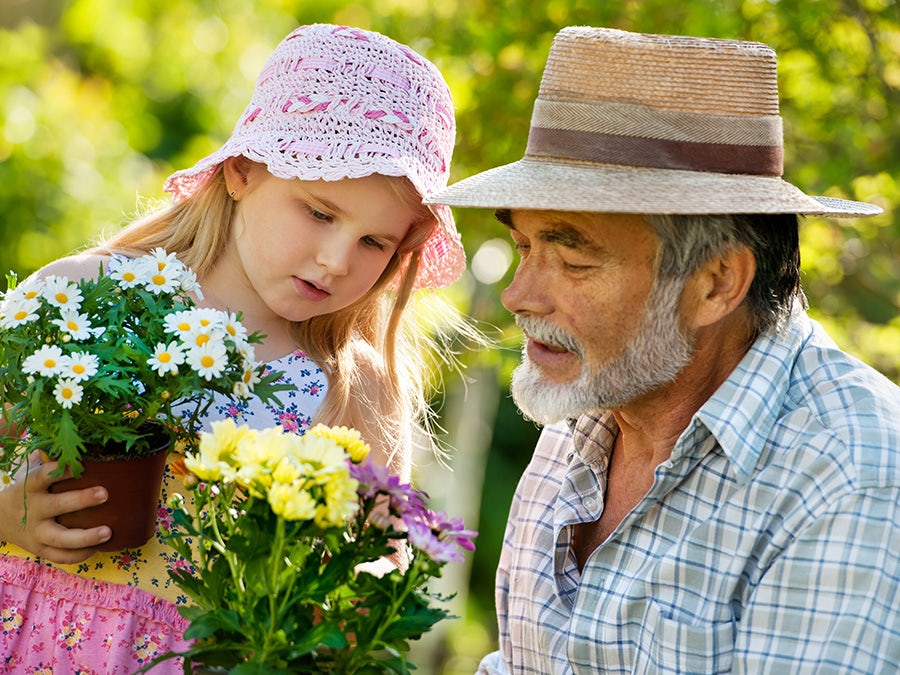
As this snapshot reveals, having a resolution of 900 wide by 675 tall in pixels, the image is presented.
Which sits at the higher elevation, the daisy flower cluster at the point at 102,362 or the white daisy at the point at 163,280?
the white daisy at the point at 163,280

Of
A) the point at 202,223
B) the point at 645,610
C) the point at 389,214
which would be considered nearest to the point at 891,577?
the point at 645,610

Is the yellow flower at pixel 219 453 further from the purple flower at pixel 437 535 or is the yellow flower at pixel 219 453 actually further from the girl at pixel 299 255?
the girl at pixel 299 255

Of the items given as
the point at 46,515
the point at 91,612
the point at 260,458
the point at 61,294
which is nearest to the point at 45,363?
the point at 61,294

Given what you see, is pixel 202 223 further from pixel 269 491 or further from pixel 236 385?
pixel 269 491

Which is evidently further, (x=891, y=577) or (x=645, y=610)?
(x=645, y=610)

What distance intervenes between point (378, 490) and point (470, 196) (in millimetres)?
823

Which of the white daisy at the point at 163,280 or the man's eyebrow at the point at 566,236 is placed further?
the man's eyebrow at the point at 566,236

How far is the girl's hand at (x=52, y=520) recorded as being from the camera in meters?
2.10

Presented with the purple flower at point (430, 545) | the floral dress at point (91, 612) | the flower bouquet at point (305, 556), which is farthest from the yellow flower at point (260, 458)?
the floral dress at point (91, 612)

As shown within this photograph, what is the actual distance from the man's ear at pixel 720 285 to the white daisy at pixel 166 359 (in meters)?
1.09

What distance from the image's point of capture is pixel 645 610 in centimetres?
231

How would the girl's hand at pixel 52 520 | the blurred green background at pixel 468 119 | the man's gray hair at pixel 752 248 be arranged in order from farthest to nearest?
the blurred green background at pixel 468 119 < the man's gray hair at pixel 752 248 < the girl's hand at pixel 52 520

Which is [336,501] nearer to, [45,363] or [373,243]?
[45,363]

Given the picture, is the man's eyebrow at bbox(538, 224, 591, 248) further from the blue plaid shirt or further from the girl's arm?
the girl's arm
